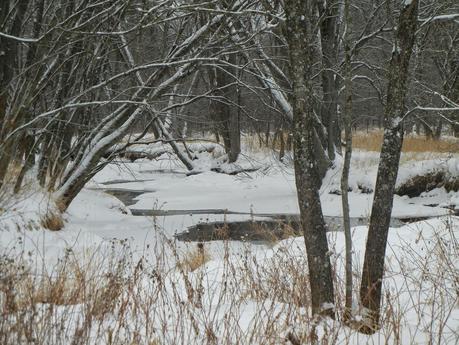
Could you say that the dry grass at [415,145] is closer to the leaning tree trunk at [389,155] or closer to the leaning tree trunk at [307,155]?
the leaning tree trunk at [389,155]

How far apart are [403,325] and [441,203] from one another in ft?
29.3

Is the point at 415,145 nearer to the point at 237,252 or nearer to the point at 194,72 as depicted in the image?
the point at 194,72

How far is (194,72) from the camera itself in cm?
859

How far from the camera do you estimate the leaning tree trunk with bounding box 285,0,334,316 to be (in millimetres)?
2717

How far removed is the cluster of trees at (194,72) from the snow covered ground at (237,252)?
370 mm

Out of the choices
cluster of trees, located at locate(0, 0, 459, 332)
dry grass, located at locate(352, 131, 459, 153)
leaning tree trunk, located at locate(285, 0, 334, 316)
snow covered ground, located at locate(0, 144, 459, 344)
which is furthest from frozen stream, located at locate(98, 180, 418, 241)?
dry grass, located at locate(352, 131, 459, 153)

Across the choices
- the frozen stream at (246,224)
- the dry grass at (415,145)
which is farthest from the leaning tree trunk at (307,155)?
the dry grass at (415,145)

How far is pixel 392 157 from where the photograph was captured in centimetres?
272

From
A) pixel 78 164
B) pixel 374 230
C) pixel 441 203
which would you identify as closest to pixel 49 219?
pixel 78 164

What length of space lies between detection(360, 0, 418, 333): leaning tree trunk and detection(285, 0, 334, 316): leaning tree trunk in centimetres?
22

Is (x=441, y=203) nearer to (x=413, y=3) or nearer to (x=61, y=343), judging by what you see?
(x=413, y=3)

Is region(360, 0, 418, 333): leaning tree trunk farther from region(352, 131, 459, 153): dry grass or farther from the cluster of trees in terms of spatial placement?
region(352, 131, 459, 153): dry grass

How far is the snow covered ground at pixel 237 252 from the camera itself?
270cm

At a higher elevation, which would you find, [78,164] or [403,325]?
[78,164]
